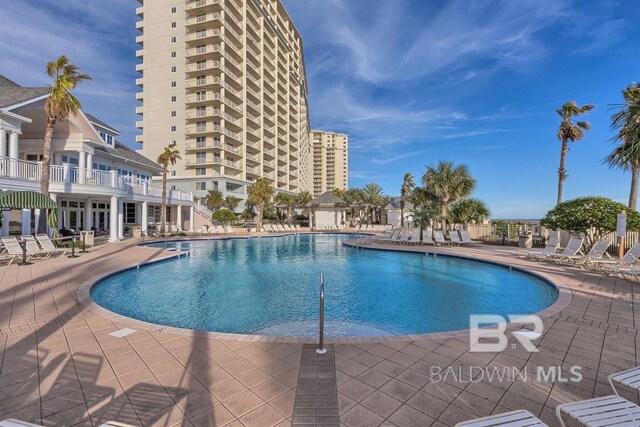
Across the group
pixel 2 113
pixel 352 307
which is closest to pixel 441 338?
pixel 352 307

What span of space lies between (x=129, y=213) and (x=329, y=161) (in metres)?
114

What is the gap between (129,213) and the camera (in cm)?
2914

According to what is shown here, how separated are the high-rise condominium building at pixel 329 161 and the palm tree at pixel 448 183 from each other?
107555 millimetres

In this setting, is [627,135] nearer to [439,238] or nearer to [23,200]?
[439,238]

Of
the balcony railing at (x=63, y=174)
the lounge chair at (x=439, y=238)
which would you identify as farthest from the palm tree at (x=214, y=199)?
the lounge chair at (x=439, y=238)

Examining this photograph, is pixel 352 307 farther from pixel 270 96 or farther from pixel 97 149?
pixel 270 96

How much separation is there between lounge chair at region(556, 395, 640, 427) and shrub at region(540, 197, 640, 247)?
14.8 metres

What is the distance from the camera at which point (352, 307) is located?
7.79 metres

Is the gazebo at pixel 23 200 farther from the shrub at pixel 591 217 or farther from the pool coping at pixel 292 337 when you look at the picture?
the shrub at pixel 591 217

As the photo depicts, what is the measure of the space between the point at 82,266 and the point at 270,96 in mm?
53935

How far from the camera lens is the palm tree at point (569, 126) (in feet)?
67.0

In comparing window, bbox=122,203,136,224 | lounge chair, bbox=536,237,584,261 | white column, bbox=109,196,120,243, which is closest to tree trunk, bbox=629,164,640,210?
lounge chair, bbox=536,237,584,261

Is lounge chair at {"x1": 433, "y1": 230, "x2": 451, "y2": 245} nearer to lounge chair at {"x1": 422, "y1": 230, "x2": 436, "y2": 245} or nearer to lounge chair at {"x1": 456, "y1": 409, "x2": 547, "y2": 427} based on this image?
lounge chair at {"x1": 422, "y1": 230, "x2": 436, "y2": 245}

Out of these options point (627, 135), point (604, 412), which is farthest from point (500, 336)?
point (627, 135)
